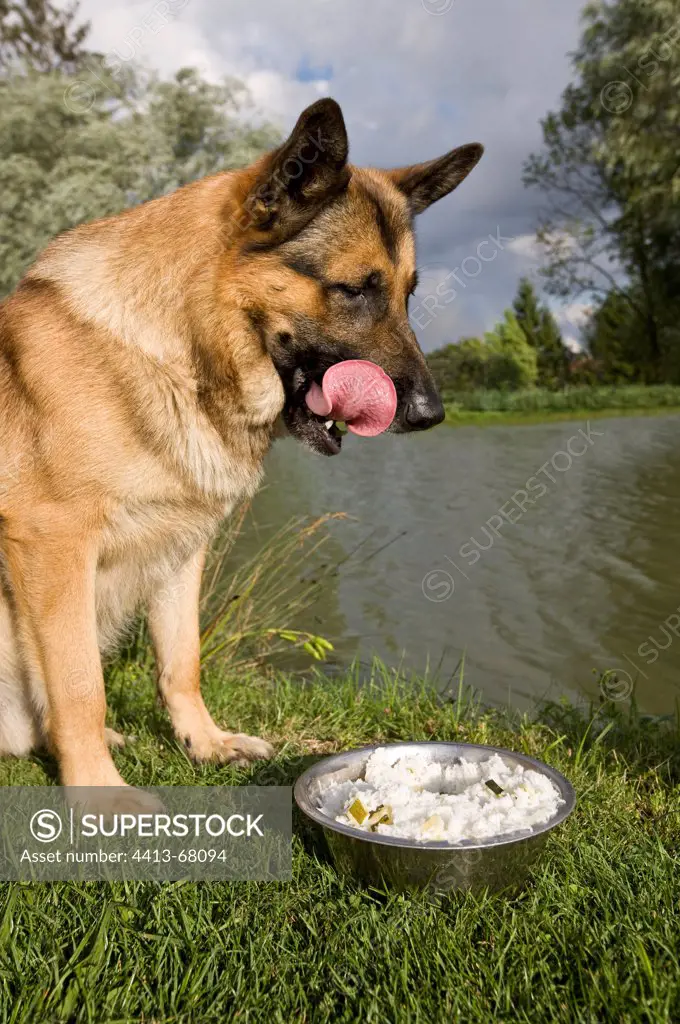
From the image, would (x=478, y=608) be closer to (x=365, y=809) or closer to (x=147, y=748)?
(x=147, y=748)

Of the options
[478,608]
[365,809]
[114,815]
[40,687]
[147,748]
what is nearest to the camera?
[365,809]

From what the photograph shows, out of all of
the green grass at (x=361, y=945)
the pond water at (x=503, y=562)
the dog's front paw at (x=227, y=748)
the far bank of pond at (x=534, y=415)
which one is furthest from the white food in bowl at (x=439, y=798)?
the far bank of pond at (x=534, y=415)

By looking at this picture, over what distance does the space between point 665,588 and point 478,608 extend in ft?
5.28

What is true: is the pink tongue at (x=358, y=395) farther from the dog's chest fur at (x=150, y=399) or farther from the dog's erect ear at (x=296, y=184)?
the dog's erect ear at (x=296, y=184)

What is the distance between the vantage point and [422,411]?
290cm

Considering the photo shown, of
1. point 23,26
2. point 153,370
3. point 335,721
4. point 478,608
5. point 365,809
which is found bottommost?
point 478,608

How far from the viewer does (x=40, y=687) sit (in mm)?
2979

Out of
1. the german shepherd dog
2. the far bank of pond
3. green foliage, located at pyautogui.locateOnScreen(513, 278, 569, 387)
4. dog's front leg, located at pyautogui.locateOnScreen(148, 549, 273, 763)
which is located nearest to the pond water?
dog's front leg, located at pyautogui.locateOnScreen(148, 549, 273, 763)

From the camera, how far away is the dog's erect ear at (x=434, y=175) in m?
3.29

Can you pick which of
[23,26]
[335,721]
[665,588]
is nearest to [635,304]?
[23,26]

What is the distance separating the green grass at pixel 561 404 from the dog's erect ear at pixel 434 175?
17308mm

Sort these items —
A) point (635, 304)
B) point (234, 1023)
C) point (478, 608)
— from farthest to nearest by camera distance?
point (635, 304) < point (478, 608) < point (234, 1023)

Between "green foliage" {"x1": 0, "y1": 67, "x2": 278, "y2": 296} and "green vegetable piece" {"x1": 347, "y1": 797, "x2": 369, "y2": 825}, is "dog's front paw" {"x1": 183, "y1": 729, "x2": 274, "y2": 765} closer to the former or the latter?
"green vegetable piece" {"x1": 347, "y1": 797, "x2": 369, "y2": 825}

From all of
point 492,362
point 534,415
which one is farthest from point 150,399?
point 492,362
